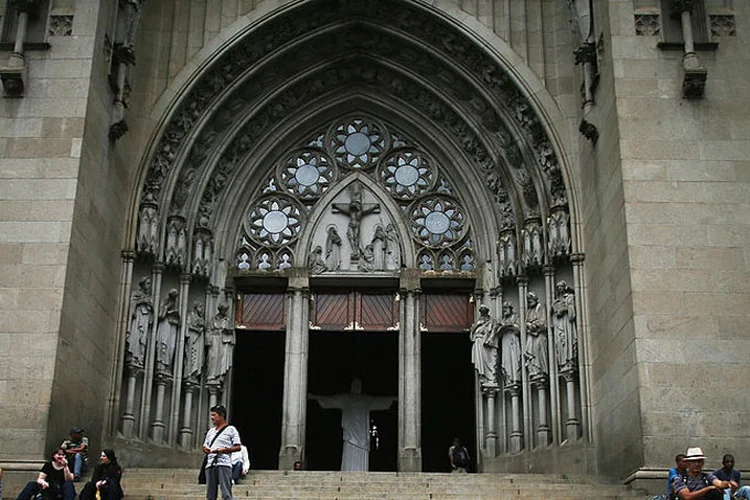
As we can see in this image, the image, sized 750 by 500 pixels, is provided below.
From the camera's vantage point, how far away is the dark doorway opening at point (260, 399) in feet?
75.8

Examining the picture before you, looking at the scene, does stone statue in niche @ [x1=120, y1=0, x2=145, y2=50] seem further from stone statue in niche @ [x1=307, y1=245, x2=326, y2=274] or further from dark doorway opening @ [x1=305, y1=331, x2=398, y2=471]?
dark doorway opening @ [x1=305, y1=331, x2=398, y2=471]

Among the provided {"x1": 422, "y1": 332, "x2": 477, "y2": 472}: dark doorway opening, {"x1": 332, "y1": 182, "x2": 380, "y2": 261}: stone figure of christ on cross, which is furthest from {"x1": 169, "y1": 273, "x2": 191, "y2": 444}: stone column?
{"x1": 422, "y1": 332, "x2": 477, "y2": 472}: dark doorway opening

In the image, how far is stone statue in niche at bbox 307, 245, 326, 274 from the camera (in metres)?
20.5

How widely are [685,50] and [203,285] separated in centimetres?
965

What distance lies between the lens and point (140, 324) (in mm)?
17969

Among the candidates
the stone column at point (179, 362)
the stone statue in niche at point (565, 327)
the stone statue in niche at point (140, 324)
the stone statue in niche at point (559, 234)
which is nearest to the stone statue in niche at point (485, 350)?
the stone statue in niche at point (565, 327)

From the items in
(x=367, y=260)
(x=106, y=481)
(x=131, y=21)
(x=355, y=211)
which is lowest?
(x=106, y=481)

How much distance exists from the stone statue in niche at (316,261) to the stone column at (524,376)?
13.1 feet

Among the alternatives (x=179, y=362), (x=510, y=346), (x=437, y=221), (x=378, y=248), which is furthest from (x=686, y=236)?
(x=179, y=362)

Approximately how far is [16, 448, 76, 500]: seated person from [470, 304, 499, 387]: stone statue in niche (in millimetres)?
8950

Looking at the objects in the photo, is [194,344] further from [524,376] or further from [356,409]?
[524,376]

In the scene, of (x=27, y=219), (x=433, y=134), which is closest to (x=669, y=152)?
(x=433, y=134)

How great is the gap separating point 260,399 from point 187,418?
555cm

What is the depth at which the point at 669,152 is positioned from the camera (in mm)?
15734
